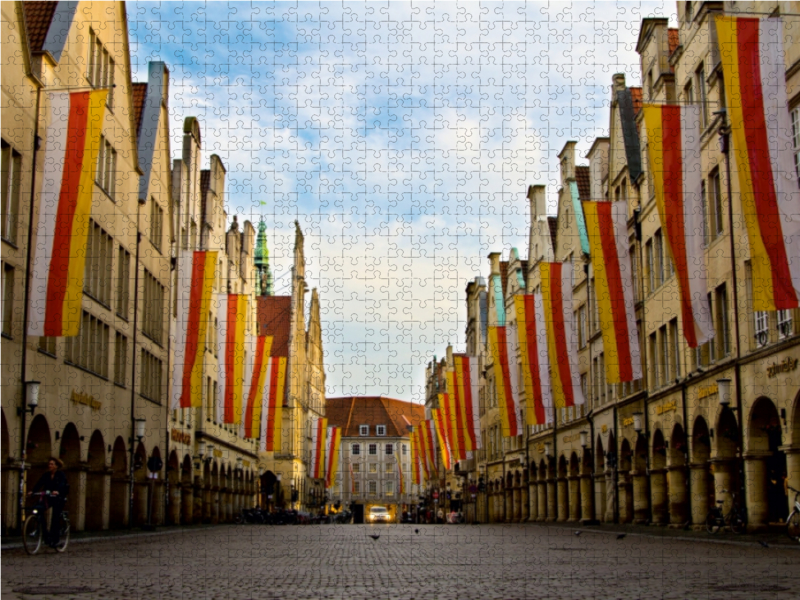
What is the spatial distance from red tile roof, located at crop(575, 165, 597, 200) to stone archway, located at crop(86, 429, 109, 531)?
100 ft

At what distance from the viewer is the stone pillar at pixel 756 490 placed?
3002 centimetres

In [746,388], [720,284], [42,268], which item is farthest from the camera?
[720,284]

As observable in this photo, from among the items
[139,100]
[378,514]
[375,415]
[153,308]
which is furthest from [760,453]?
[375,415]

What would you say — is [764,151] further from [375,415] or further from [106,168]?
[375,415]

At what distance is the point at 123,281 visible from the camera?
144ft

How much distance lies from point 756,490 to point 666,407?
10.4 m

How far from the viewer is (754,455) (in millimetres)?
30375

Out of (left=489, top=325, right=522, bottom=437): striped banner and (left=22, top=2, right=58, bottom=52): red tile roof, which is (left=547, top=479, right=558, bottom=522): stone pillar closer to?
(left=489, top=325, right=522, bottom=437): striped banner

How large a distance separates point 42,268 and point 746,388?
1876 centimetres

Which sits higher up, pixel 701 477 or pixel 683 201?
pixel 683 201

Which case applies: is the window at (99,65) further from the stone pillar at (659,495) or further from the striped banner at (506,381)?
the stone pillar at (659,495)

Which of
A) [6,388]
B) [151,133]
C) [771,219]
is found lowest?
[6,388]

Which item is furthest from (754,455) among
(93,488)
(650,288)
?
(93,488)

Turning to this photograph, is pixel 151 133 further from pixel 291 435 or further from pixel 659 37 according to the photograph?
pixel 291 435
